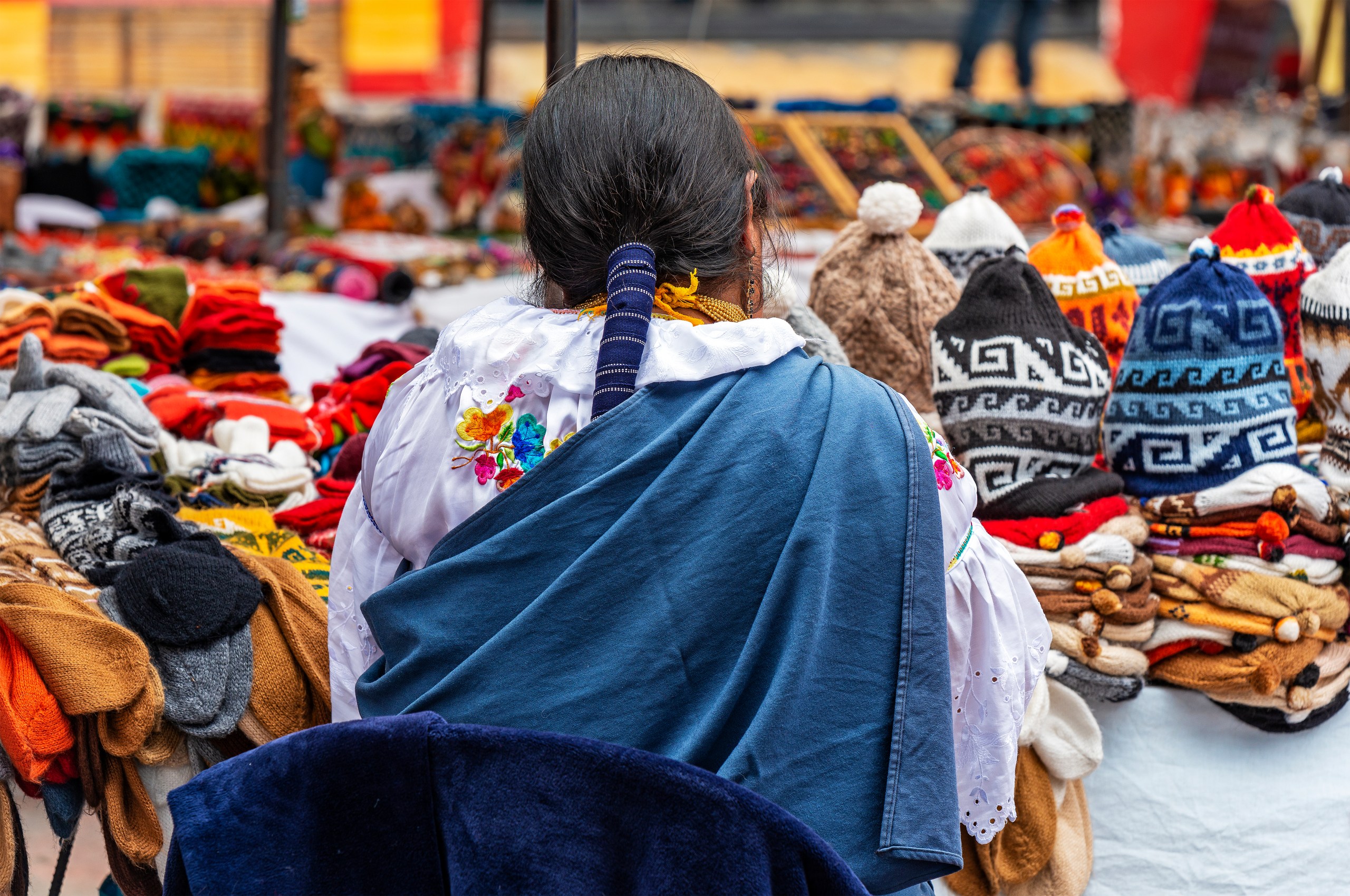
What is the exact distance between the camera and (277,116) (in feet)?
15.3

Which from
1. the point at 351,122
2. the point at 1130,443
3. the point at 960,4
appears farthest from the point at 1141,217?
the point at 960,4

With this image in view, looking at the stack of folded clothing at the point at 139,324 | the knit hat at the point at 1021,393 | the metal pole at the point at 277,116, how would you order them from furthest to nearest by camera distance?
the metal pole at the point at 277,116 < the stack of folded clothing at the point at 139,324 < the knit hat at the point at 1021,393

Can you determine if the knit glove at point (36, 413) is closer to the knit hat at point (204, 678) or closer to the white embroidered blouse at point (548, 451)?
the knit hat at point (204, 678)

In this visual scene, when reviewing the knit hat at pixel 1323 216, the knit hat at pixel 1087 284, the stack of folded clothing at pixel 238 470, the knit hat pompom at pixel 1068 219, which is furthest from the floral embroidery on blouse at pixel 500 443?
the knit hat at pixel 1323 216

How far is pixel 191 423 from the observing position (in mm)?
2246

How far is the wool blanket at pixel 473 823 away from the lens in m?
0.83

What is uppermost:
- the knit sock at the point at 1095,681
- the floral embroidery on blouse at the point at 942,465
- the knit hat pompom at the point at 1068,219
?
the knit hat pompom at the point at 1068,219

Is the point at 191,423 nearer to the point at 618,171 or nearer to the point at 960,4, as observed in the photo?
the point at 618,171

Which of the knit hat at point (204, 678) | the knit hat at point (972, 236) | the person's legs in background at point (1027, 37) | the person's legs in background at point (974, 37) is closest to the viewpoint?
the knit hat at point (204, 678)

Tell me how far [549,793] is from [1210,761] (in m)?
1.21

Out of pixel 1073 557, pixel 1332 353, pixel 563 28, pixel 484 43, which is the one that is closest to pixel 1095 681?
pixel 1073 557

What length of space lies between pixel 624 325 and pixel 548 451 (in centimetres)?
14

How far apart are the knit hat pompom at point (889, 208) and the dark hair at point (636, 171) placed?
89cm

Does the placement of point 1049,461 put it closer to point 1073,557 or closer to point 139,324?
point 1073,557
